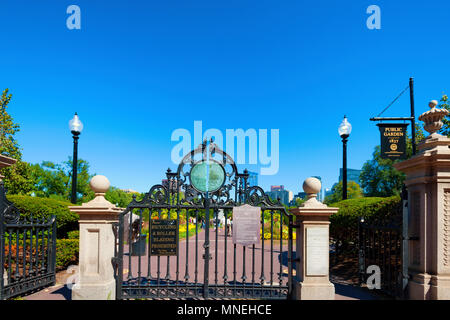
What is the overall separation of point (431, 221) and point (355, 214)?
326 cm

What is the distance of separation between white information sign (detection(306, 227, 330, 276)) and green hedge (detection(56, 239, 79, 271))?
283 inches

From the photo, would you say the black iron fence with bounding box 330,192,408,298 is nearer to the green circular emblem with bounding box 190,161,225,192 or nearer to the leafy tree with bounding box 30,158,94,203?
the green circular emblem with bounding box 190,161,225,192

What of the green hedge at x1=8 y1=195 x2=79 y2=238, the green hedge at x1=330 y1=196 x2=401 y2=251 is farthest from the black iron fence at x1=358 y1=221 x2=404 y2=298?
the green hedge at x1=8 y1=195 x2=79 y2=238

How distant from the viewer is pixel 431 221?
5043mm

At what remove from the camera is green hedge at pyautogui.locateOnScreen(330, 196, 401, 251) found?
729 centimetres

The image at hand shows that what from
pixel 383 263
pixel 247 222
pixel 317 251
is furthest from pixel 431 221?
pixel 247 222

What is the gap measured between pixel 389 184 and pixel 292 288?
27408 mm

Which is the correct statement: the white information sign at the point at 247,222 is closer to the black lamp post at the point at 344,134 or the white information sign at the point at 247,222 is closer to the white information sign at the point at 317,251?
the white information sign at the point at 317,251

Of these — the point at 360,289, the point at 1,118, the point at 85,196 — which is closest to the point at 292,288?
the point at 360,289

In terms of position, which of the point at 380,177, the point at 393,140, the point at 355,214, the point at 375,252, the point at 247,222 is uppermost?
the point at 393,140

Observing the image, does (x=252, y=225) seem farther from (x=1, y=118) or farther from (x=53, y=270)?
(x=1, y=118)

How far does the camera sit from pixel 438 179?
494 cm

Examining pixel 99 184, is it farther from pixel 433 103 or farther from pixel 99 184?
pixel 433 103
